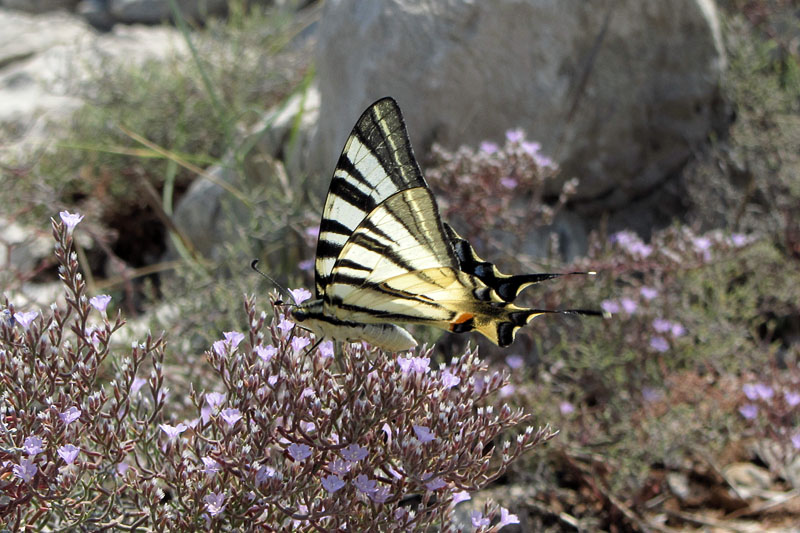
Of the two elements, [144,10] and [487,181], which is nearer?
[487,181]

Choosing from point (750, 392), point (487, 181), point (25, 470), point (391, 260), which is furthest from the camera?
point (487, 181)

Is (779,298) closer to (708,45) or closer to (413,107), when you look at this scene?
(708,45)

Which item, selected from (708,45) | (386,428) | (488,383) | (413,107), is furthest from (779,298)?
(386,428)

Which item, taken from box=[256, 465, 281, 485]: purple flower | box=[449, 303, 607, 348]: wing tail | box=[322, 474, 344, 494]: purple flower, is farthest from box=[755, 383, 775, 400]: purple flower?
box=[256, 465, 281, 485]: purple flower

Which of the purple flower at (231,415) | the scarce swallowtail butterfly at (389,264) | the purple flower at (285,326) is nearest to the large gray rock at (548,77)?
the scarce swallowtail butterfly at (389,264)

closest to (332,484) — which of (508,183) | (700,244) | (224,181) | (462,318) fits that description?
(462,318)

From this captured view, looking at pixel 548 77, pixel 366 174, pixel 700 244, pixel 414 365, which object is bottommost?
pixel 700 244

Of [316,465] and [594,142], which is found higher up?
[594,142]

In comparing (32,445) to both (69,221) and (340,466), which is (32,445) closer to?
(69,221)
